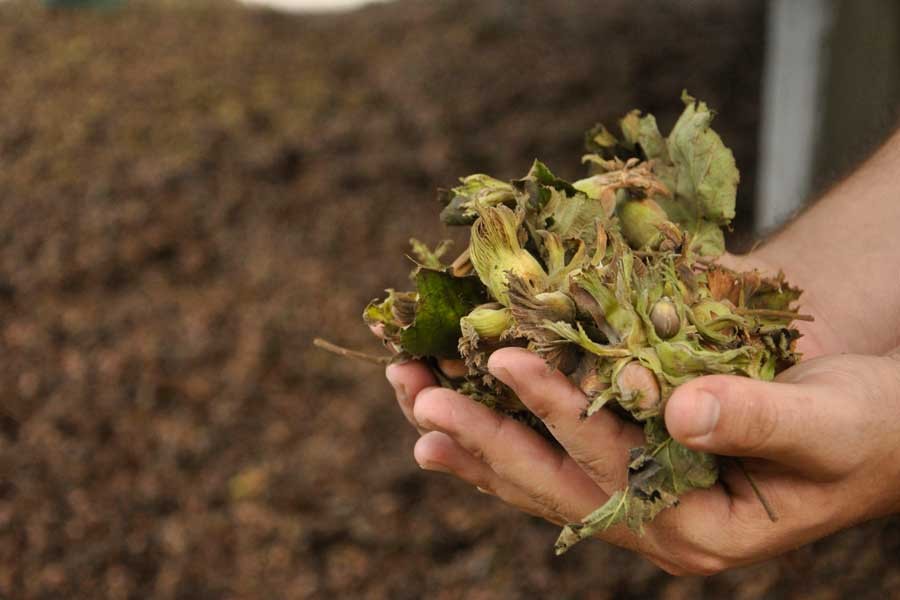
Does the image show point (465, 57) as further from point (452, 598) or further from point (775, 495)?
point (775, 495)

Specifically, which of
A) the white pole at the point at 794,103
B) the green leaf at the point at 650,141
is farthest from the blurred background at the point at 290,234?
the green leaf at the point at 650,141

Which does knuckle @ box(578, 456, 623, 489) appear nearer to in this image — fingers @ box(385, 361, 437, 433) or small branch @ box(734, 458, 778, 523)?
small branch @ box(734, 458, 778, 523)

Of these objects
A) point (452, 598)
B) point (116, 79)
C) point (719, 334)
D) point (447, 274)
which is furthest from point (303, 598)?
point (116, 79)

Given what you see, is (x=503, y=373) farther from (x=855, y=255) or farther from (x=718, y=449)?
(x=855, y=255)

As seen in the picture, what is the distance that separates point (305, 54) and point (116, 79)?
1.07 metres

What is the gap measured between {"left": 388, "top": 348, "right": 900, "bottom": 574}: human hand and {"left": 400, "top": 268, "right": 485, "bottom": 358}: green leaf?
8 cm

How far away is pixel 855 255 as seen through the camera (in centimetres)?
213

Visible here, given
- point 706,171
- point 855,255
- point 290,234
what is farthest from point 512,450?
point 290,234

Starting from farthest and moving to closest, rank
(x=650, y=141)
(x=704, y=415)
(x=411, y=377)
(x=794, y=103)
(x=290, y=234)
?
(x=290, y=234), (x=794, y=103), (x=650, y=141), (x=411, y=377), (x=704, y=415)

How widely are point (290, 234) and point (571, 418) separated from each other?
3211 mm

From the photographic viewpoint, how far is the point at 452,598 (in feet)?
9.59

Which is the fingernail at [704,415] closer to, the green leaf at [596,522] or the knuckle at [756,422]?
the knuckle at [756,422]

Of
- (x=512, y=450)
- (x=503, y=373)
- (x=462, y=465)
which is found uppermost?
(x=503, y=373)

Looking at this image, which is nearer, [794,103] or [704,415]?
[704,415]
